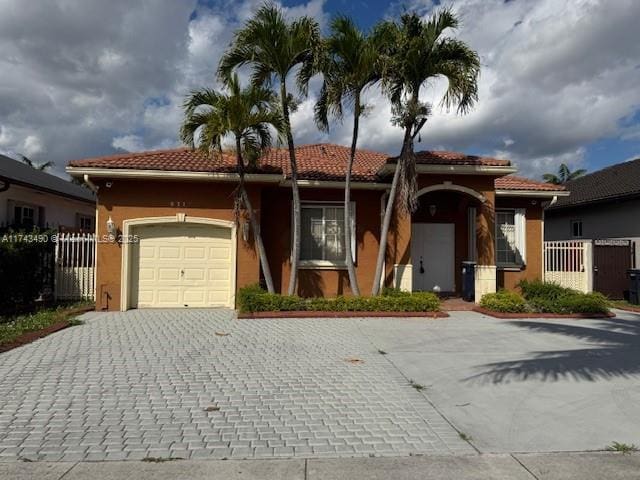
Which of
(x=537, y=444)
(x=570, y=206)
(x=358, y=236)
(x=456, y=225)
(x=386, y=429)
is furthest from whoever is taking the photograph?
(x=570, y=206)

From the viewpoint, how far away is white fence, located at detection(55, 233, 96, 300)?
501 inches

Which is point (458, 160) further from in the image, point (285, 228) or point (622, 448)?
point (622, 448)

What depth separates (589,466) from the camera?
12.5 feet

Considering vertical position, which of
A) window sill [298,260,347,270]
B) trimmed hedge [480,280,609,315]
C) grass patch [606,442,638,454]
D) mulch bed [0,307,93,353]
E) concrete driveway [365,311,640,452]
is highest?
window sill [298,260,347,270]

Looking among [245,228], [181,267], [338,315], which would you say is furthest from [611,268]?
[181,267]

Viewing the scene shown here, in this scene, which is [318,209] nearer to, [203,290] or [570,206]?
[203,290]

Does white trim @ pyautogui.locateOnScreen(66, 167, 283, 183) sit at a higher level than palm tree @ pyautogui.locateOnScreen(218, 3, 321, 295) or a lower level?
lower

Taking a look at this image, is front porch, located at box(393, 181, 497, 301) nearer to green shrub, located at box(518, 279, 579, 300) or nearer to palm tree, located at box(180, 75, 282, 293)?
green shrub, located at box(518, 279, 579, 300)

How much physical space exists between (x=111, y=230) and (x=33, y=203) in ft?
25.4

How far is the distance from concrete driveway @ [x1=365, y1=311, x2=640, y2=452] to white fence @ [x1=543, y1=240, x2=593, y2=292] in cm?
428

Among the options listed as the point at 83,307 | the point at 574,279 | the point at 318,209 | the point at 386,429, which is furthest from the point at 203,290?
the point at 574,279

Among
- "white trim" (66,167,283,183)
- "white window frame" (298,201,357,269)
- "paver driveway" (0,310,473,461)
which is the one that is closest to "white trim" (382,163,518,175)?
"white window frame" (298,201,357,269)

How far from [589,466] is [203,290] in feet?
33.5

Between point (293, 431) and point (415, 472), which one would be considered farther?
point (293, 431)
